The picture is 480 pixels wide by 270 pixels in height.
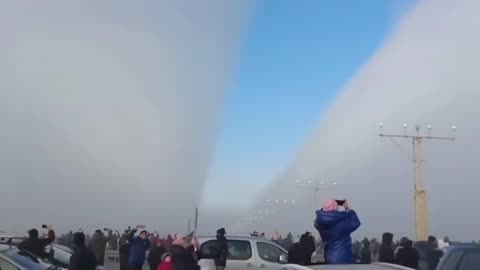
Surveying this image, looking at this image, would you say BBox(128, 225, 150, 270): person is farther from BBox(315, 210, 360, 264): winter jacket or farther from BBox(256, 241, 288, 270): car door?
BBox(315, 210, 360, 264): winter jacket

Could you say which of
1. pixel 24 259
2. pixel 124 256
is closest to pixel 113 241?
pixel 124 256

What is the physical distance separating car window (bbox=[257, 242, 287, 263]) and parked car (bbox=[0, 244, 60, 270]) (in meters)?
6.57

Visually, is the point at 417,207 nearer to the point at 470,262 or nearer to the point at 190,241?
the point at 190,241

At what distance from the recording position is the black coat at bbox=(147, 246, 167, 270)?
2052 centimetres

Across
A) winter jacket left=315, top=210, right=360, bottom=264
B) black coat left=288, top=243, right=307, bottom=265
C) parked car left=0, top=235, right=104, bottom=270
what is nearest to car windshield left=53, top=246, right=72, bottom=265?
parked car left=0, top=235, right=104, bottom=270

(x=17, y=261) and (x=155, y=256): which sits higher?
(x=17, y=261)

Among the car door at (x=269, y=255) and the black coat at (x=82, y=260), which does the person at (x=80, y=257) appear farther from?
the car door at (x=269, y=255)

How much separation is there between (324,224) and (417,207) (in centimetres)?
3345

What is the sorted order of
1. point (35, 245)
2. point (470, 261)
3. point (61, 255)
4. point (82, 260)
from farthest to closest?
point (61, 255)
point (35, 245)
point (82, 260)
point (470, 261)

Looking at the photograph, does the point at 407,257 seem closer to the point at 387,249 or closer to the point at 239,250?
the point at 387,249

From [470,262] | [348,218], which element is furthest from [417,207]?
[470,262]

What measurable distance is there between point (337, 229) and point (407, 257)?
358cm

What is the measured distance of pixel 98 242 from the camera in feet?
70.1

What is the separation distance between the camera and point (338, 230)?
12.3m
